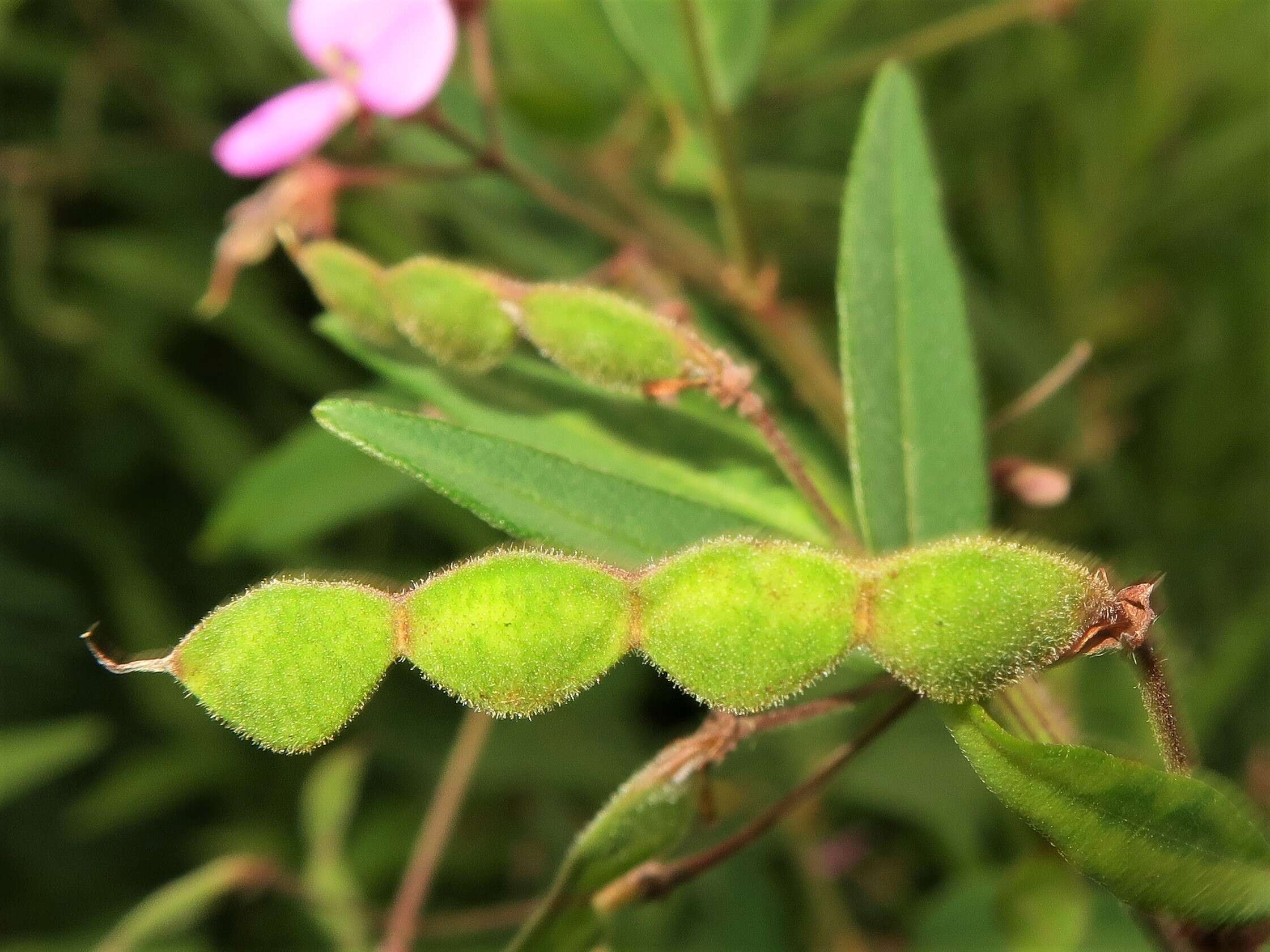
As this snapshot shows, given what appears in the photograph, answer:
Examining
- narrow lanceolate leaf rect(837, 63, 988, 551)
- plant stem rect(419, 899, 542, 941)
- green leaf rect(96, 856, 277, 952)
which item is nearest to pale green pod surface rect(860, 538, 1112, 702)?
narrow lanceolate leaf rect(837, 63, 988, 551)

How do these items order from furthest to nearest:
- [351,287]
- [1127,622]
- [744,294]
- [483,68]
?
[744,294], [483,68], [351,287], [1127,622]

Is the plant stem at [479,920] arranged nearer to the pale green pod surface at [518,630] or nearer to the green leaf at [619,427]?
the green leaf at [619,427]

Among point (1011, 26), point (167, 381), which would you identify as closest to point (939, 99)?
point (1011, 26)

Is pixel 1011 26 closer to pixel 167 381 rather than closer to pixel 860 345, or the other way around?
pixel 860 345

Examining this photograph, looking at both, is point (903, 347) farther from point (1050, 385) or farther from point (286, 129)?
point (286, 129)

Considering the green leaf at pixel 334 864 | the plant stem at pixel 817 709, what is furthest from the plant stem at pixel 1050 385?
the green leaf at pixel 334 864

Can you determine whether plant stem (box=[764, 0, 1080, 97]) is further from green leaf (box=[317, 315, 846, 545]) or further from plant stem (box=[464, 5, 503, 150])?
green leaf (box=[317, 315, 846, 545])

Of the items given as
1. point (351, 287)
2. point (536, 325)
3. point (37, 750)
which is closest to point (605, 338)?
point (536, 325)
